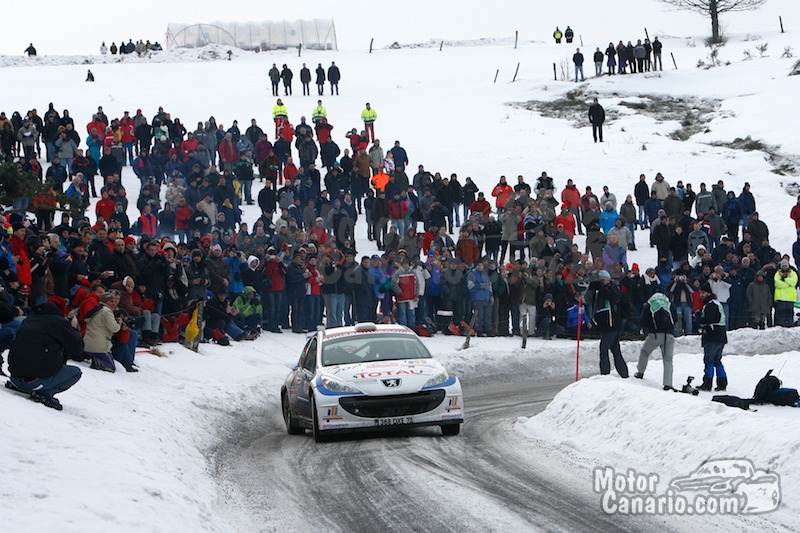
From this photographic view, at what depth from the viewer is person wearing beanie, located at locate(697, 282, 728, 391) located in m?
18.0

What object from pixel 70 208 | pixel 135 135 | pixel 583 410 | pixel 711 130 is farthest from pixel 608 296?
pixel 711 130

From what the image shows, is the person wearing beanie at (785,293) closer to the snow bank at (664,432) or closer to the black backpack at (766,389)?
the black backpack at (766,389)

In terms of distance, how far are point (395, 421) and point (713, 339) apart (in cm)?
724

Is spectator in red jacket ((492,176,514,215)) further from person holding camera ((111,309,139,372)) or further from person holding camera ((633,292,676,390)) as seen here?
person holding camera ((111,309,139,372))

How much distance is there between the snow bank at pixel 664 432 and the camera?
9.88 meters

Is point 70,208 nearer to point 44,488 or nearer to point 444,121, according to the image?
point 44,488

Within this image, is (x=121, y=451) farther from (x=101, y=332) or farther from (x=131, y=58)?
(x=131, y=58)

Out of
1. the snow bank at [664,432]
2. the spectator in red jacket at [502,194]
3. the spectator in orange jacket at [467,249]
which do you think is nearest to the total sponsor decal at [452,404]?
the snow bank at [664,432]

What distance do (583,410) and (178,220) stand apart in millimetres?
16817

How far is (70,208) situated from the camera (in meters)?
14.8

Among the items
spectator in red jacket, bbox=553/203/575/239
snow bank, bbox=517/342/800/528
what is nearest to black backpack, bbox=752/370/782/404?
snow bank, bbox=517/342/800/528

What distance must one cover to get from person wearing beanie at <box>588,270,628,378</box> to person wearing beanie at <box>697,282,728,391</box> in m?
1.61

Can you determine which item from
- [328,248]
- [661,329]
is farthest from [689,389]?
[328,248]

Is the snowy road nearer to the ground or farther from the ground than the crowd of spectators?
nearer to the ground
